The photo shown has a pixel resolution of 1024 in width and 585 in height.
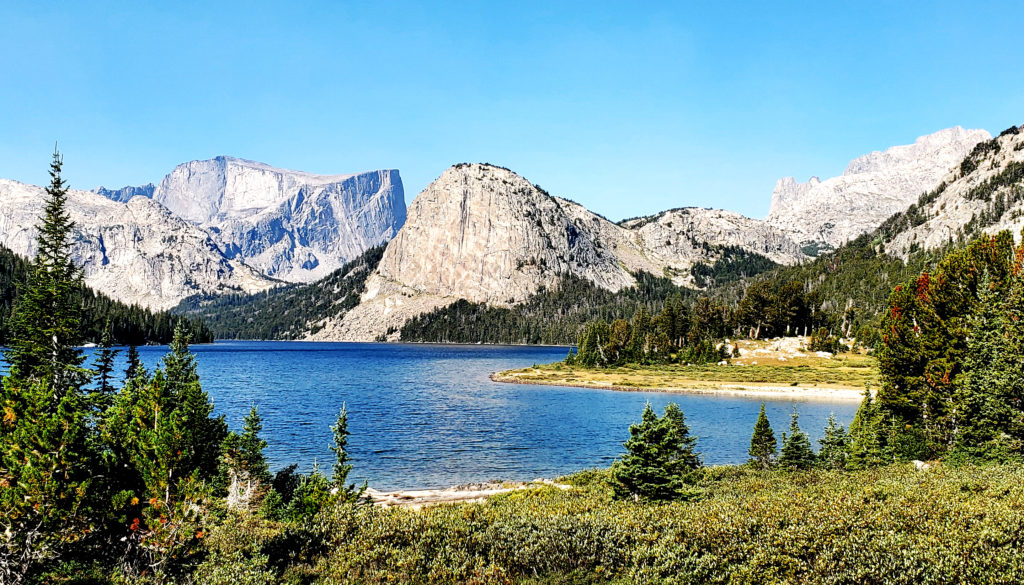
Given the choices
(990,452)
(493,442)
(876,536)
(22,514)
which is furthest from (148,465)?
(493,442)

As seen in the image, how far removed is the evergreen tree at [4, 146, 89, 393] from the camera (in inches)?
1208

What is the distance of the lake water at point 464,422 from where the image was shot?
176ft

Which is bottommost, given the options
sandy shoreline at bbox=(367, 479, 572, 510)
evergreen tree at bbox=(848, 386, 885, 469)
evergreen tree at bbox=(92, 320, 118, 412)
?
sandy shoreline at bbox=(367, 479, 572, 510)

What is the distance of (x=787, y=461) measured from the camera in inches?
1515

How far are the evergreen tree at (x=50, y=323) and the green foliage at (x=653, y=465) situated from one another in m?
28.9

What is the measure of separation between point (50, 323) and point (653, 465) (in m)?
32.8

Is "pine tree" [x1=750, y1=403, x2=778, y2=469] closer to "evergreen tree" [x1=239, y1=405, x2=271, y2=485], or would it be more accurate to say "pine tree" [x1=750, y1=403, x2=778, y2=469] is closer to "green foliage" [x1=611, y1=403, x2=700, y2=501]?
"green foliage" [x1=611, y1=403, x2=700, y2=501]

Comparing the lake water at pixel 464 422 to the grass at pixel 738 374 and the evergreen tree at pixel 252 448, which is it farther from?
the evergreen tree at pixel 252 448

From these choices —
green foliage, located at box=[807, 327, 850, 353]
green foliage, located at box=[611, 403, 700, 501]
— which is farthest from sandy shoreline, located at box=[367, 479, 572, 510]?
green foliage, located at box=[807, 327, 850, 353]

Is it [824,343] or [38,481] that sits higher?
[824,343]

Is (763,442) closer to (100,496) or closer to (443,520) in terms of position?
(443,520)

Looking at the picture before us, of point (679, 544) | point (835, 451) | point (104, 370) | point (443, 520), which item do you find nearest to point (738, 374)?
point (835, 451)

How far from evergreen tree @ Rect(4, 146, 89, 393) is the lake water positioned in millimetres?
22687

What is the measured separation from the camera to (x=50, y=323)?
31359 millimetres
